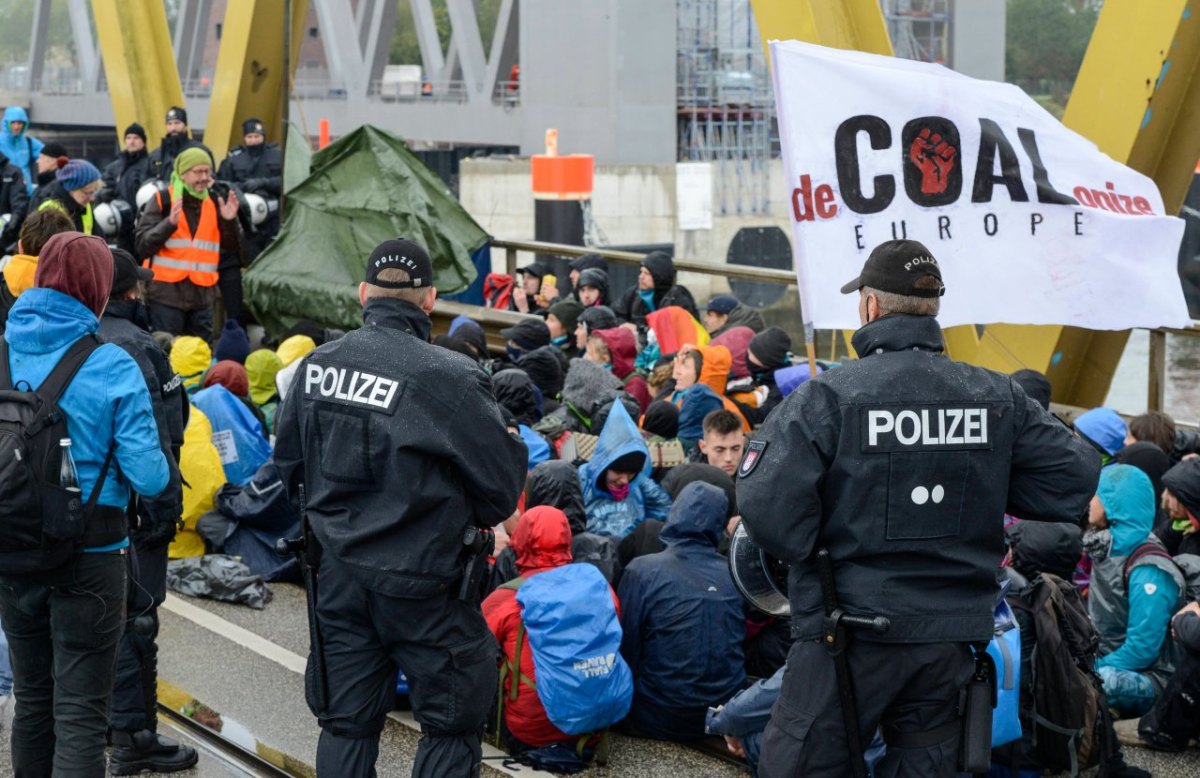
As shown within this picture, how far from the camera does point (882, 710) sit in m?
3.82

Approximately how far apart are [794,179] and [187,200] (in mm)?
5921

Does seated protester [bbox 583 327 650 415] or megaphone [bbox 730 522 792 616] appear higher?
megaphone [bbox 730 522 792 616]

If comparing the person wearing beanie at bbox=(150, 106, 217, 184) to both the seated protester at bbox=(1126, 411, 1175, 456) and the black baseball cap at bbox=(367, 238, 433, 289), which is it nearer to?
the seated protester at bbox=(1126, 411, 1175, 456)

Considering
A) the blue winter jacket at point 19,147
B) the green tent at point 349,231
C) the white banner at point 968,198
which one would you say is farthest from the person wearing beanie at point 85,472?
the blue winter jacket at point 19,147

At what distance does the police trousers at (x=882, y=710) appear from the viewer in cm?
380

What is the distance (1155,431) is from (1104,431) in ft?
0.93

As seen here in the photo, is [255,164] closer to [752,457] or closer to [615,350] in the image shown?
[615,350]

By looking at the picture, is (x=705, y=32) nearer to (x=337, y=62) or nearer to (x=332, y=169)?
(x=337, y=62)

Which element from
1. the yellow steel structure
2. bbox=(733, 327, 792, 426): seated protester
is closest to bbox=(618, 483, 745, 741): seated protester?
the yellow steel structure

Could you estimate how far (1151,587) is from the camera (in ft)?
17.9

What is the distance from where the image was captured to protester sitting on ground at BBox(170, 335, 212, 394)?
873 cm

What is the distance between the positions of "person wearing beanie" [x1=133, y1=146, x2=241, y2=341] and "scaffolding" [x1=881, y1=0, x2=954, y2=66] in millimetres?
33199

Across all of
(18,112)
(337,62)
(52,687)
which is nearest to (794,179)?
(52,687)

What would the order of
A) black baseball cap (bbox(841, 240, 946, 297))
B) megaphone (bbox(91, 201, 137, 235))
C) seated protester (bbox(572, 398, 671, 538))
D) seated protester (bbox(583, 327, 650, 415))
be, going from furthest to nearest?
megaphone (bbox(91, 201, 137, 235)) < seated protester (bbox(583, 327, 650, 415)) < seated protester (bbox(572, 398, 671, 538)) < black baseball cap (bbox(841, 240, 946, 297))
